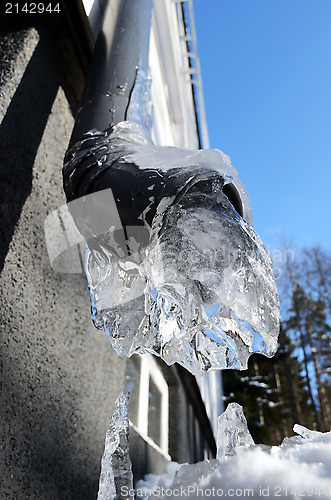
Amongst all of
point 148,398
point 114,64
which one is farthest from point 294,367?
point 114,64

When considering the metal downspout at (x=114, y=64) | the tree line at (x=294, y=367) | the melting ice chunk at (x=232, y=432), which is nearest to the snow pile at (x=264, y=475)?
the melting ice chunk at (x=232, y=432)

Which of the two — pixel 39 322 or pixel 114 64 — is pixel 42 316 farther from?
pixel 114 64

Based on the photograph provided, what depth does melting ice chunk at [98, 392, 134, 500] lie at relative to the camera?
31.1 inches

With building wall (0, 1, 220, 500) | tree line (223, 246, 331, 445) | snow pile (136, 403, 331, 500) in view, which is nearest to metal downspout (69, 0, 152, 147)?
building wall (0, 1, 220, 500)

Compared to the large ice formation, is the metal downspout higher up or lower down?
higher up

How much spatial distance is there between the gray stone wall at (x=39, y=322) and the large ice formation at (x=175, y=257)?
225 mm

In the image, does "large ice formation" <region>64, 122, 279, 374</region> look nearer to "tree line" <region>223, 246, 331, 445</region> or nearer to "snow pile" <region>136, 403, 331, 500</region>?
"snow pile" <region>136, 403, 331, 500</region>

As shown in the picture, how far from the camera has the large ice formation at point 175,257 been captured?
947 millimetres

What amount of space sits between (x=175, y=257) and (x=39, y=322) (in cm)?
55

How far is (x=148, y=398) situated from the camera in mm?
2986

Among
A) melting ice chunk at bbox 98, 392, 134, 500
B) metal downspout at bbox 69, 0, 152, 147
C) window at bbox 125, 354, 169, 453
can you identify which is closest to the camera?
melting ice chunk at bbox 98, 392, 134, 500

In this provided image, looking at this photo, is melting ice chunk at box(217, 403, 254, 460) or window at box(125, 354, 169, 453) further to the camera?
window at box(125, 354, 169, 453)

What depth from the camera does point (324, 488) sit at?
1.78 feet

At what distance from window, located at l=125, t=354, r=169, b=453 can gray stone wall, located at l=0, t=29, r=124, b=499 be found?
78 centimetres
